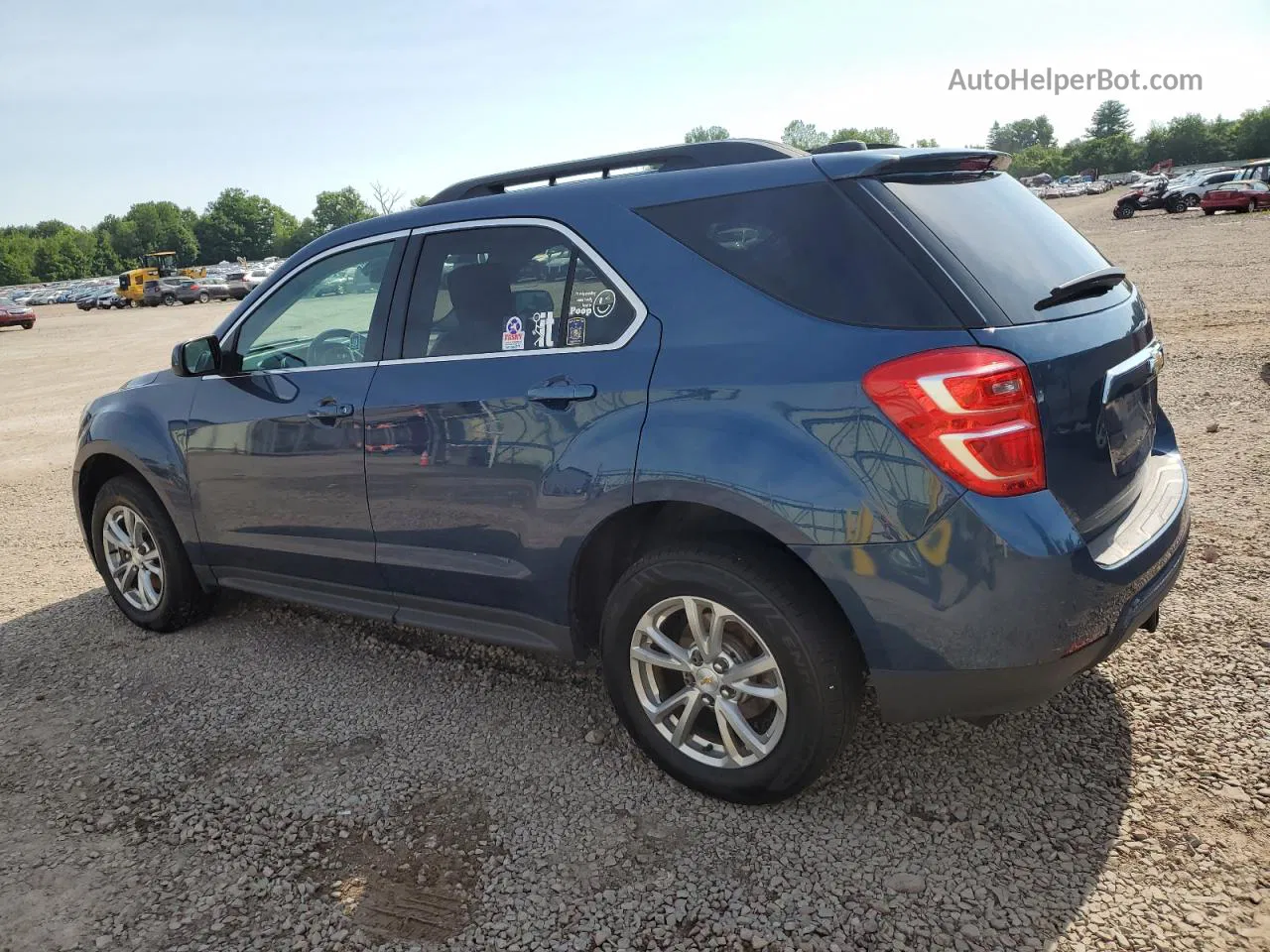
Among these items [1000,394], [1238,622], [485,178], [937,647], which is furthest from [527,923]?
[1238,622]

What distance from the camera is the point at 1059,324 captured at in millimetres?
2578

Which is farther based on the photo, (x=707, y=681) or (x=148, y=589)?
(x=148, y=589)

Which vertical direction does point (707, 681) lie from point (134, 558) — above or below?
below

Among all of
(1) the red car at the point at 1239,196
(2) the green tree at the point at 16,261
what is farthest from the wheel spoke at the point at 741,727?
(2) the green tree at the point at 16,261

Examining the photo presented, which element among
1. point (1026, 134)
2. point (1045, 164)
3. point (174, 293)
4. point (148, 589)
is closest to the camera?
point (148, 589)

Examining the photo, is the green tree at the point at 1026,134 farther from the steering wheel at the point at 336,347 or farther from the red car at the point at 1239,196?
the steering wheel at the point at 336,347

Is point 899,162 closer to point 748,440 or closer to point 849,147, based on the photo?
point 849,147

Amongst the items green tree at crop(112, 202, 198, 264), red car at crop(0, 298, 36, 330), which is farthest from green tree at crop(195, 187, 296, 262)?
red car at crop(0, 298, 36, 330)

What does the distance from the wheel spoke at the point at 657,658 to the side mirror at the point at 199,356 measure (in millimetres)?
2354

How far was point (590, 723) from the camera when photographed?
139 inches

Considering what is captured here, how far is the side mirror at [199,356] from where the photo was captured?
4109 millimetres

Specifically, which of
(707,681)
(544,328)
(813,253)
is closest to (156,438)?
(544,328)

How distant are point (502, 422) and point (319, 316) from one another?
1.27 metres

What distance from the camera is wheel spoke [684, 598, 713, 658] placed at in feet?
9.33
